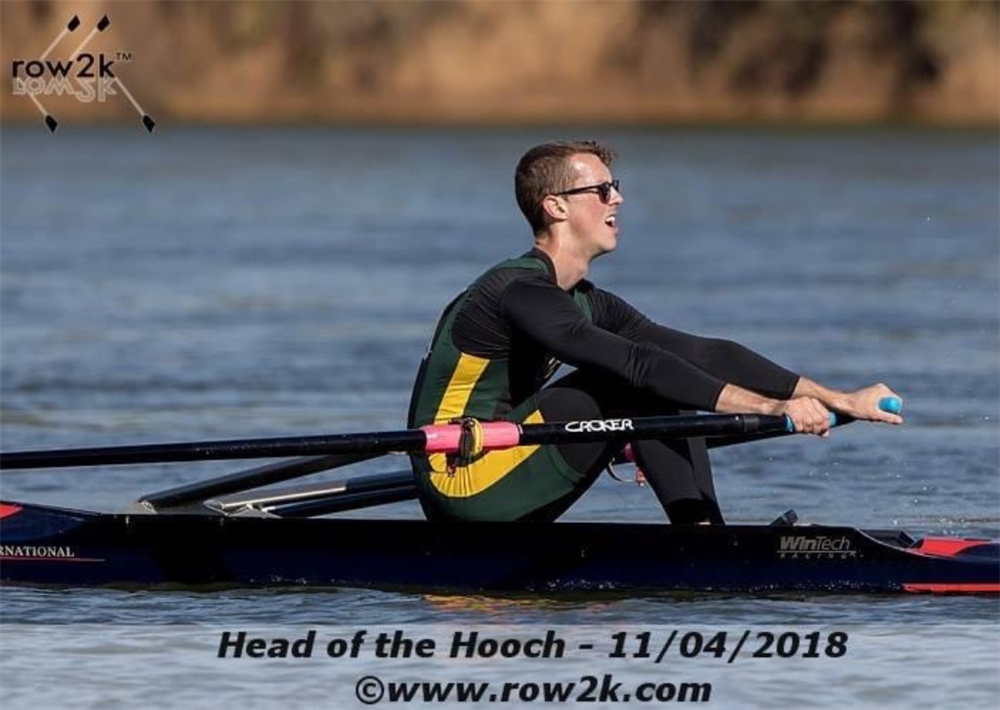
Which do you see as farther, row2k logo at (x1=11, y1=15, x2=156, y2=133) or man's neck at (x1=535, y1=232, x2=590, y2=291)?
row2k logo at (x1=11, y1=15, x2=156, y2=133)

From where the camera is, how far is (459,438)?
9000 mm

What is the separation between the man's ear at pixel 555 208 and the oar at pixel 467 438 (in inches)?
32.6

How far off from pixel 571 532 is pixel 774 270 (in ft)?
51.4

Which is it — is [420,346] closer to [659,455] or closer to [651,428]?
[659,455]

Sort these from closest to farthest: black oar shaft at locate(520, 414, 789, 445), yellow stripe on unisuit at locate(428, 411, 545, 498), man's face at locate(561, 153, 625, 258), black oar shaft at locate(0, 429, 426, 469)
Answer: black oar shaft at locate(520, 414, 789, 445) → black oar shaft at locate(0, 429, 426, 469) → yellow stripe on unisuit at locate(428, 411, 545, 498) → man's face at locate(561, 153, 625, 258)

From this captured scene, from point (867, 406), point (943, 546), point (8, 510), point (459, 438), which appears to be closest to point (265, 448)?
point (459, 438)

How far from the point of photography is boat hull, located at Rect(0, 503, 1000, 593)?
30.1 feet

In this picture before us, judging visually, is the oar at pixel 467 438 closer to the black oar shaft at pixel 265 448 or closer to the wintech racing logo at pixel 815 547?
the black oar shaft at pixel 265 448

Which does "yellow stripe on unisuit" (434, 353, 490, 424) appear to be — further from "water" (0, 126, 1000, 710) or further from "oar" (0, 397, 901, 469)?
"water" (0, 126, 1000, 710)

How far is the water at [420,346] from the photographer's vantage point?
8.58 m

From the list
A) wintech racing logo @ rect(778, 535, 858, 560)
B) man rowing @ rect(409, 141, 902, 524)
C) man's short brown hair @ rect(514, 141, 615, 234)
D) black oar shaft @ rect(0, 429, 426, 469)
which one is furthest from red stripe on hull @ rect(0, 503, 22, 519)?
wintech racing logo @ rect(778, 535, 858, 560)

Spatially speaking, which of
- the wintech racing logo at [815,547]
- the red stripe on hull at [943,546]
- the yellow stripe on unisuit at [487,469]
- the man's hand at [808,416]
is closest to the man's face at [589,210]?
the yellow stripe on unisuit at [487,469]

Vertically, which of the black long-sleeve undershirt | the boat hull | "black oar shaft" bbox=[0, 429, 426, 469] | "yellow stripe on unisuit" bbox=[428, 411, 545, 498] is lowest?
the boat hull

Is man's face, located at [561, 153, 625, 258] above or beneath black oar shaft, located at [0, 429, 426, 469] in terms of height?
above
